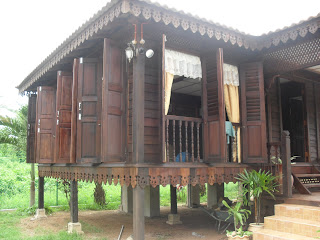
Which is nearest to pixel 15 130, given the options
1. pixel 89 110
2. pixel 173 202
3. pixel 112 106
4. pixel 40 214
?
pixel 40 214

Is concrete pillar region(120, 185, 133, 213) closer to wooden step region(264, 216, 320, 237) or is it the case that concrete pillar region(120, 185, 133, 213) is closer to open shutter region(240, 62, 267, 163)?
open shutter region(240, 62, 267, 163)

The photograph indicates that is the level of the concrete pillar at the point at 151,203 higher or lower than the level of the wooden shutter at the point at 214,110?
lower

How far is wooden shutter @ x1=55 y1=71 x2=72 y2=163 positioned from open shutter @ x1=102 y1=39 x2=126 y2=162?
2.05m

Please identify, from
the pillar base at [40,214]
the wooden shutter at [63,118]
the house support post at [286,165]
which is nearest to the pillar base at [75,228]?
the wooden shutter at [63,118]

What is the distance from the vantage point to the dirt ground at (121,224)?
25.8 feet

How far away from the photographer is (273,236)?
5355 mm

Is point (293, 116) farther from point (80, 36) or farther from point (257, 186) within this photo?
point (80, 36)

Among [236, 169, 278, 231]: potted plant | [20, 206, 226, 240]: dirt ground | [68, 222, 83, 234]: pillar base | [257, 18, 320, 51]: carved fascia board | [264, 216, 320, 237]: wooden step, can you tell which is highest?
[257, 18, 320, 51]: carved fascia board

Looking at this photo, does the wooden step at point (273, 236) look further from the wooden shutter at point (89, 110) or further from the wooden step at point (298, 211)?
the wooden shutter at point (89, 110)

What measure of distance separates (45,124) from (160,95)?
421cm

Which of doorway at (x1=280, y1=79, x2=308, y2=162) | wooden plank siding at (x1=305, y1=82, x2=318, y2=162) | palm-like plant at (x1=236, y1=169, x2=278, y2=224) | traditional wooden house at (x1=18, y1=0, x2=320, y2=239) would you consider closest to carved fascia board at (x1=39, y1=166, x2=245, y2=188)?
traditional wooden house at (x1=18, y1=0, x2=320, y2=239)

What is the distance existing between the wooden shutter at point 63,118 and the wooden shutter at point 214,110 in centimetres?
315

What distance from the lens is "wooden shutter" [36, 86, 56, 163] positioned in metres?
8.73

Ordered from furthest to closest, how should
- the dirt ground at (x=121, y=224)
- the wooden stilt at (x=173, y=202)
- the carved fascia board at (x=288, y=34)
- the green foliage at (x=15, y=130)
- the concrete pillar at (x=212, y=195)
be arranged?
the concrete pillar at (x=212, y=195)
the green foliage at (x=15, y=130)
the wooden stilt at (x=173, y=202)
the dirt ground at (x=121, y=224)
the carved fascia board at (x=288, y=34)
